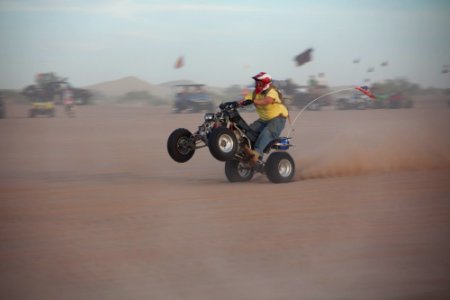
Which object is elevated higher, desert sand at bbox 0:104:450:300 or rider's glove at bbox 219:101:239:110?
rider's glove at bbox 219:101:239:110

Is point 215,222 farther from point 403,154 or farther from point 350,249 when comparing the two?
point 403,154

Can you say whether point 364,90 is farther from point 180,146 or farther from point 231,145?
point 180,146

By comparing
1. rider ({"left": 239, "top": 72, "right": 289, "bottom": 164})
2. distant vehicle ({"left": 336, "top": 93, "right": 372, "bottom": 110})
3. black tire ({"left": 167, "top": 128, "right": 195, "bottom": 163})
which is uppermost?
distant vehicle ({"left": 336, "top": 93, "right": 372, "bottom": 110})

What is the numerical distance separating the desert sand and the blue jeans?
72cm

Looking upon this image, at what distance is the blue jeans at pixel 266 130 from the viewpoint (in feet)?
41.7

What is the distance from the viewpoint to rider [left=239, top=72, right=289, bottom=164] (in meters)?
12.6

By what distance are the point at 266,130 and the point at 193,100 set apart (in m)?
22.5

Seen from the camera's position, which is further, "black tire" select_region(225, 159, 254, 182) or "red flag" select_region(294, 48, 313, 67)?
"red flag" select_region(294, 48, 313, 67)

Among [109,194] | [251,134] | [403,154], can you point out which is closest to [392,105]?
[403,154]

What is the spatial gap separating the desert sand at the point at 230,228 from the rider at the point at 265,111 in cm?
72

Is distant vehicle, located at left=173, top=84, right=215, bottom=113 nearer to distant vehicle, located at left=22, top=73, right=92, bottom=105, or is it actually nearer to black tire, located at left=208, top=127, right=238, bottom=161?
distant vehicle, located at left=22, top=73, right=92, bottom=105

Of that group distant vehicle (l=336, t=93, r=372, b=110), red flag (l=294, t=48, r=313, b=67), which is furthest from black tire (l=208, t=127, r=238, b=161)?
distant vehicle (l=336, t=93, r=372, b=110)

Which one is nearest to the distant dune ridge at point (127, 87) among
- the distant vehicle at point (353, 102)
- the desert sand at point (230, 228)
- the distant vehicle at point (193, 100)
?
the distant vehicle at point (193, 100)

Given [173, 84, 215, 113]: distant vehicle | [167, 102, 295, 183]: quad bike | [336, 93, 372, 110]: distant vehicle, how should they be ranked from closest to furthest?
[167, 102, 295, 183]: quad bike → [173, 84, 215, 113]: distant vehicle → [336, 93, 372, 110]: distant vehicle
